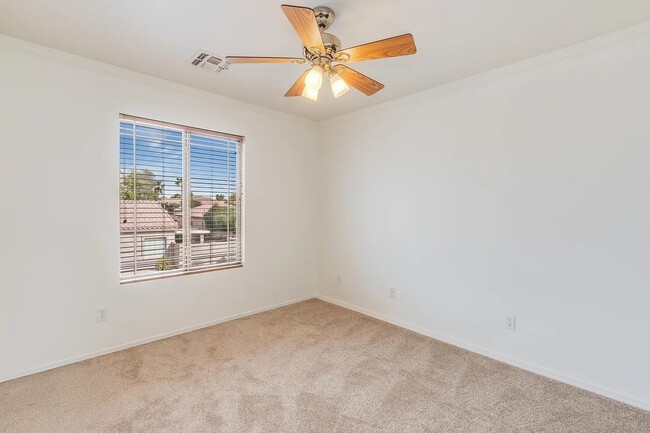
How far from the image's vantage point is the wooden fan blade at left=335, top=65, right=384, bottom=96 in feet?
7.06

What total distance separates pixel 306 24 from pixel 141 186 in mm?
2303

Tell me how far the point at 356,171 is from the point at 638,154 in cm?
257

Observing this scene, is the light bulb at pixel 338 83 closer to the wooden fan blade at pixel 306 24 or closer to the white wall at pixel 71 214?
the wooden fan blade at pixel 306 24

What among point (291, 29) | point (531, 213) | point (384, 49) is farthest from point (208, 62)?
point (531, 213)

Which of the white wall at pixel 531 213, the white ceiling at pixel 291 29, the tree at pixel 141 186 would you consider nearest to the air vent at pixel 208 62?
the white ceiling at pixel 291 29

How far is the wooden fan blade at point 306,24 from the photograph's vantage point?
150cm

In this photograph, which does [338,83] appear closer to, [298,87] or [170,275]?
[298,87]

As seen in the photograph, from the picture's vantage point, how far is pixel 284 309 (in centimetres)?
410

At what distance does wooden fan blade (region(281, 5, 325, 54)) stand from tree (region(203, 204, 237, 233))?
2286mm

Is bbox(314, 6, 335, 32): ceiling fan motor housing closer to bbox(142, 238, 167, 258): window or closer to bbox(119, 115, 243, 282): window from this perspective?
bbox(119, 115, 243, 282): window

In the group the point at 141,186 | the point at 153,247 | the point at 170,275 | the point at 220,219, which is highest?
the point at 141,186

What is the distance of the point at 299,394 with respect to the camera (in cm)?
227

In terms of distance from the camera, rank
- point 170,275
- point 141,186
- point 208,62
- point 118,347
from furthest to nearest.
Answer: point 170,275
point 141,186
point 118,347
point 208,62

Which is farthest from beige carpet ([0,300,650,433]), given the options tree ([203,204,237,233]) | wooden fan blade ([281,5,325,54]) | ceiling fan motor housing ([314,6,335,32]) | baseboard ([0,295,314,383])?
ceiling fan motor housing ([314,6,335,32])
